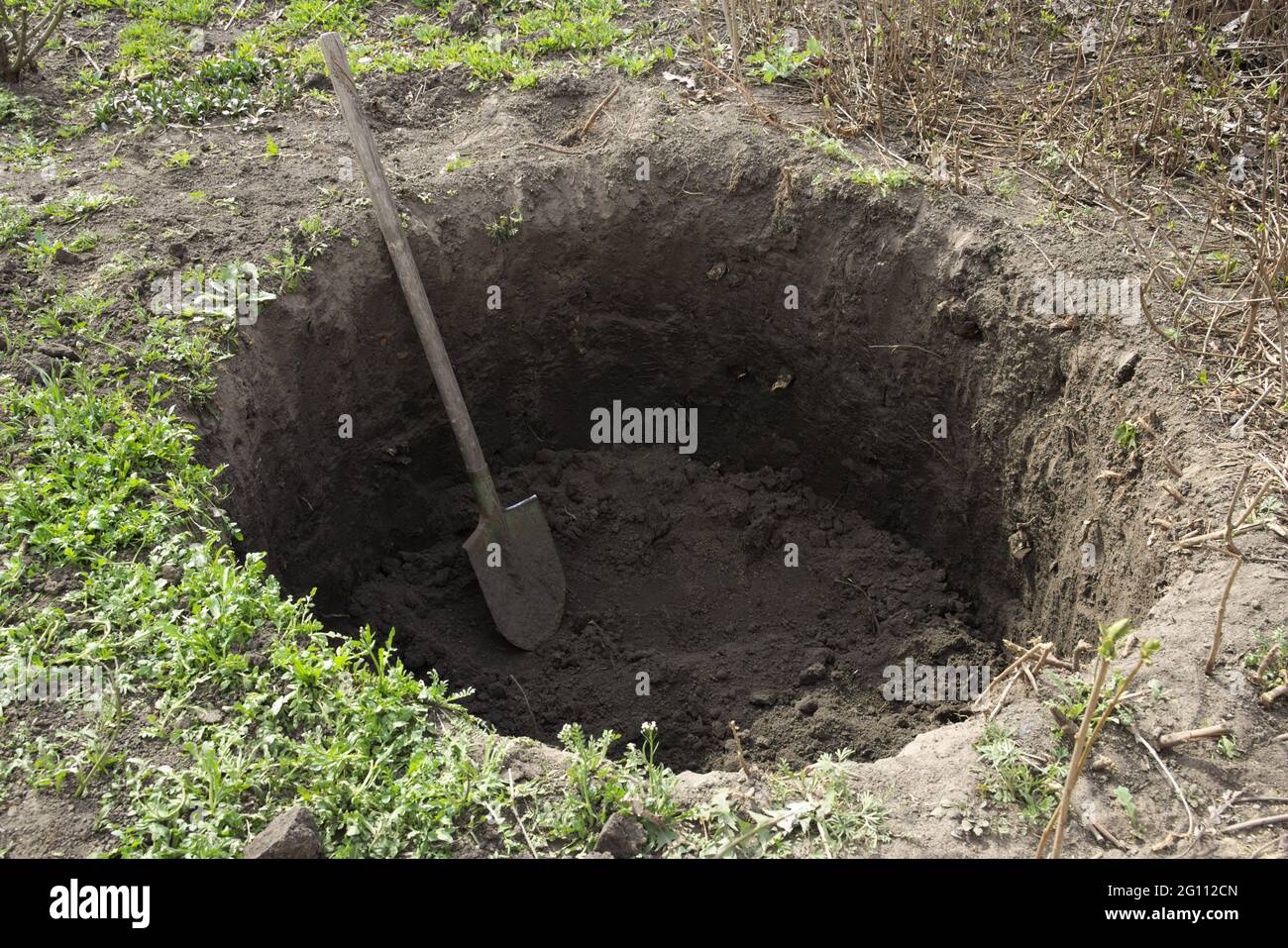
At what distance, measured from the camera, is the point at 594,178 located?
461 cm

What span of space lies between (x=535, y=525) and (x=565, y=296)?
1.08 m

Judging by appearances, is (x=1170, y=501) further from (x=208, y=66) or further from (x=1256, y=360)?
(x=208, y=66)

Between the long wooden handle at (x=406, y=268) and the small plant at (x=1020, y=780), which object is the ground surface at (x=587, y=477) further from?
the long wooden handle at (x=406, y=268)

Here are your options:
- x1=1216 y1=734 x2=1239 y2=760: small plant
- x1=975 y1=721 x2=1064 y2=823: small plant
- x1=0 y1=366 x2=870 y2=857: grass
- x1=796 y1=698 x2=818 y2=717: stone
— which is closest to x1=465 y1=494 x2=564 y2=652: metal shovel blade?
x1=796 y1=698 x2=818 y2=717: stone

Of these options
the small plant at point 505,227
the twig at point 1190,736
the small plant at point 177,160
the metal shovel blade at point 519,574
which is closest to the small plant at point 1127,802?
the twig at point 1190,736

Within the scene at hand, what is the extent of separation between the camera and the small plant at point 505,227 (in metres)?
4.48

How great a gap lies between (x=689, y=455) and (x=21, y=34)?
3.84 meters

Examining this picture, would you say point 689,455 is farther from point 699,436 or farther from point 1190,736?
point 1190,736

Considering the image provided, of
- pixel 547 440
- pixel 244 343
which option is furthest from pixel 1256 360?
pixel 244 343

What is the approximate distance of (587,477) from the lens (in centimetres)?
506

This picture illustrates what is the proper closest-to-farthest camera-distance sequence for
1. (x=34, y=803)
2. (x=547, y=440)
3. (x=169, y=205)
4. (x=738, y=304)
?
1. (x=34, y=803)
2. (x=169, y=205)
3. (x=738, y=304)
4. (x=547, y=440)

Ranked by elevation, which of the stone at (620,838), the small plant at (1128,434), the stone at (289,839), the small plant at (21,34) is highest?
the small plant at (21,34)

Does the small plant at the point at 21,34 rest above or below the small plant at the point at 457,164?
above

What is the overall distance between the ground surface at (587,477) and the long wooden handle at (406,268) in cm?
20
